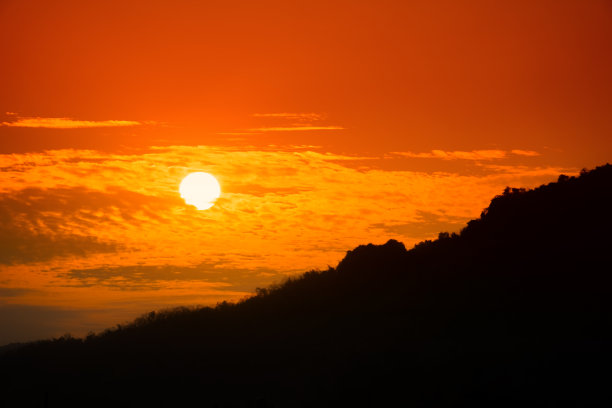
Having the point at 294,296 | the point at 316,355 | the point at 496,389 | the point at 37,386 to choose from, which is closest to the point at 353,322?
the point at 316,355

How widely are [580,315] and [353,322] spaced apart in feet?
47.0

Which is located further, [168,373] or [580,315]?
[168,373]

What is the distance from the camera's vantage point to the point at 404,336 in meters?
46.6

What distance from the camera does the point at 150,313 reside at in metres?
66.5

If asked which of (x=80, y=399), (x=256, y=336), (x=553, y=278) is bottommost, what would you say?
(x=80, y=399)

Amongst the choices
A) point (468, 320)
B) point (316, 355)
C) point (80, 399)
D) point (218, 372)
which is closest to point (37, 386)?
point (80, 399)

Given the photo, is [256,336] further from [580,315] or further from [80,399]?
[580,315]

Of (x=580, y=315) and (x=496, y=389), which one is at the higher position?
(x=580, y=315)

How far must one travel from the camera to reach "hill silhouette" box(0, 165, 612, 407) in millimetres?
38906

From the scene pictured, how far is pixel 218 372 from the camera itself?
4822 cm

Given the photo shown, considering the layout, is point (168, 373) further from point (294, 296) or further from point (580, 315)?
point (580, 315)

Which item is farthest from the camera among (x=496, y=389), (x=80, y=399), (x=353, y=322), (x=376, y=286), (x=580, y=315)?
(x=376, y=286)

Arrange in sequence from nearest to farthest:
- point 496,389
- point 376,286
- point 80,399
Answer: point 496,389 → point 80,399 → point 376,286

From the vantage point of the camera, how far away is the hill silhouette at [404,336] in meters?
38.9
